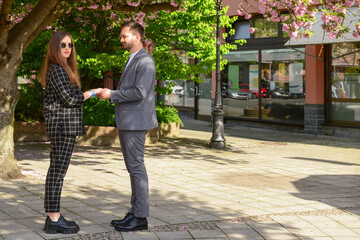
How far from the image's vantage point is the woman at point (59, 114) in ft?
18.3

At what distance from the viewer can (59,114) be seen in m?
5.59

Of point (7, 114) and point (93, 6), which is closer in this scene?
point (7, 114)

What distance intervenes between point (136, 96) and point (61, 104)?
0.72 metres

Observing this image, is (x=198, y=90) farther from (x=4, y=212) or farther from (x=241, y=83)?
(x=4, y=212)

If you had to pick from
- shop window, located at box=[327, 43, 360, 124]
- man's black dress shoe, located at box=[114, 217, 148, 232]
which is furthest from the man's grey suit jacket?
shop window, located at box=[327, 43, 360, 124]

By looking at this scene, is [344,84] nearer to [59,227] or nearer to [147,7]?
[147,7]

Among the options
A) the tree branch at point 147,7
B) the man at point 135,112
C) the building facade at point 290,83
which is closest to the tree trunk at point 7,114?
the tree branch at point 147,7

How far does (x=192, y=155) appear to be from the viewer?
13.0 m

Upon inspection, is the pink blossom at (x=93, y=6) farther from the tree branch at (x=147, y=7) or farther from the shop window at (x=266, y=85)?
Answer: the shop window at (x=266, y=85)

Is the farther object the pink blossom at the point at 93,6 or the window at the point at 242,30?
the window at the point at 242,30

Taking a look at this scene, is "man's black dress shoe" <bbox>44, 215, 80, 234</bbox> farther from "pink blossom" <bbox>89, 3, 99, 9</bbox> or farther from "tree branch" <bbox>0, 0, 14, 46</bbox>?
"pink blossom" <bbox>89, 3, 99, 9</bbox>

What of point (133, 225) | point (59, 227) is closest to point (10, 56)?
point (59, 227)

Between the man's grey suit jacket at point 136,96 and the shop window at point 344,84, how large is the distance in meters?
12.5

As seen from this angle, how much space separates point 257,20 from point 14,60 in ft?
44.5
